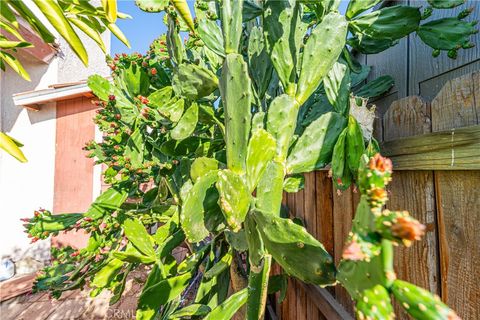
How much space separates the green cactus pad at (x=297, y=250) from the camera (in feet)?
2.14

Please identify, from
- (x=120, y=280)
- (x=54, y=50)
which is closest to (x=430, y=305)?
(x=120, y=280)

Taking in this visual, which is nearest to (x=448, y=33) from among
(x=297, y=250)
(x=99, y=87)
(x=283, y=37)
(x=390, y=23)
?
(x=390, y=23)

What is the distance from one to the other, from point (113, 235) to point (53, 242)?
133 inches

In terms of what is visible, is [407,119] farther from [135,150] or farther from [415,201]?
[135,150]

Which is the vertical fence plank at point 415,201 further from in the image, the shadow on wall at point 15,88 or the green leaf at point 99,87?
the shadow on wall at point 15,88

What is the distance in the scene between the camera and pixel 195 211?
2.95ft

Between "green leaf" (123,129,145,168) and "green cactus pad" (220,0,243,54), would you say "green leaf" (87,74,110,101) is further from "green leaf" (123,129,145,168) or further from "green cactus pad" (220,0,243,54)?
"green cactus pad" (220,0,243,54)

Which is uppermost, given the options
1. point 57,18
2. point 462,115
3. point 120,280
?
point 57,18

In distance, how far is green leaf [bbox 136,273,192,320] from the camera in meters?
1.09

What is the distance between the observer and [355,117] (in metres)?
0.95

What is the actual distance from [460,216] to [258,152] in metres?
0.54

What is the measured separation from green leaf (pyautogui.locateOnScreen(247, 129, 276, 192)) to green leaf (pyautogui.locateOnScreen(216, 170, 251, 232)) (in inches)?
2.8

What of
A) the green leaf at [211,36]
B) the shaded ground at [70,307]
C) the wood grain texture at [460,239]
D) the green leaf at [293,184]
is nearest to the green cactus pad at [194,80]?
the green leaf at [211,36]

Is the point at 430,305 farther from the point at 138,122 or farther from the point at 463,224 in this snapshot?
the point at 138,122
